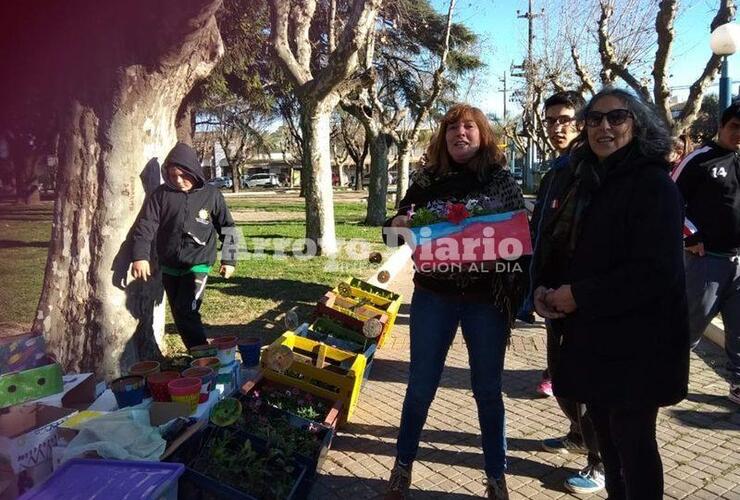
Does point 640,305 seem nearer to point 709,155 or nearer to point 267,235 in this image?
point 709,155

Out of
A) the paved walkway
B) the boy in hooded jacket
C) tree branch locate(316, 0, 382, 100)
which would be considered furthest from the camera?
tree branch locate(316, 0, 382, 100)

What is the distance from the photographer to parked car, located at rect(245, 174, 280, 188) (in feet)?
225

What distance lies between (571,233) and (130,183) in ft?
10.4

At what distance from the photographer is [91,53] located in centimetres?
391

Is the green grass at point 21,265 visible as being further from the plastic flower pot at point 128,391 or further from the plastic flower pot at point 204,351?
the plastic flower pot at point 128,391

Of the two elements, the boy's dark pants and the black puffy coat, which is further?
the boy's dark pants

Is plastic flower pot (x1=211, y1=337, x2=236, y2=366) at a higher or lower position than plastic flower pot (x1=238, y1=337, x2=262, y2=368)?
higher

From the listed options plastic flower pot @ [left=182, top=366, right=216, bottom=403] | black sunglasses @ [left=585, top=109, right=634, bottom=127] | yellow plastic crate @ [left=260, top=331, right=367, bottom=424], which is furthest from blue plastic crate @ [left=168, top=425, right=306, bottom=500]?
black sunglasses @ [left=585, top=109, right=634, bottom=127]

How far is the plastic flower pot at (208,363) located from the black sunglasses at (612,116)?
259cm

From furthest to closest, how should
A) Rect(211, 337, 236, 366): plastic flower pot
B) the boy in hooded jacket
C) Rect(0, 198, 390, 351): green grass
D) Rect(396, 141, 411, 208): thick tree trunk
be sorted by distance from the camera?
1. Rect(396, 141, 411, 208): thick tree trunk
2. Rect(0, 198, 390, 351): green grass
3. the boy in hooded jacket
4. Rect(211, 337, 236, 366): plastic flower pot

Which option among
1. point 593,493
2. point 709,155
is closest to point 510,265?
point 593,493

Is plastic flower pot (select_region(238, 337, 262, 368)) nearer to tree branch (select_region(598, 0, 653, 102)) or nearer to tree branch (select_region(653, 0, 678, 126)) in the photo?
tree branch (select_region(653, 0, 678, 126))

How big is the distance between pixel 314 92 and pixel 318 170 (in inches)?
55.4

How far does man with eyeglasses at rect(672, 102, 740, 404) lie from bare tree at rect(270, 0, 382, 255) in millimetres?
6141
